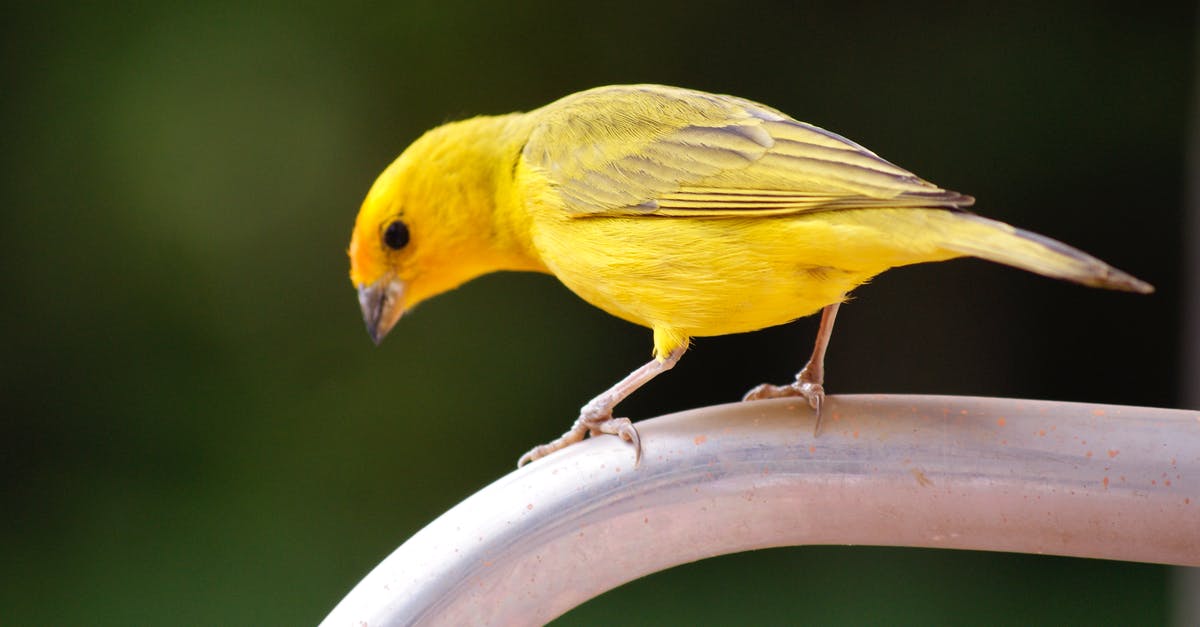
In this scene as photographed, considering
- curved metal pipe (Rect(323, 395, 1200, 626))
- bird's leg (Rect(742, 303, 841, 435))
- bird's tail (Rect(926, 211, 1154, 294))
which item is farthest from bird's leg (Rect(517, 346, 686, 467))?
bird's tail (Rect(926, 211, 1154, 294))

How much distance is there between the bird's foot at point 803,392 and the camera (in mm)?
1757

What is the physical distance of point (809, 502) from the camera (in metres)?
1.59

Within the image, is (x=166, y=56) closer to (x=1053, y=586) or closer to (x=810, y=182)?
(x=810, y=182)

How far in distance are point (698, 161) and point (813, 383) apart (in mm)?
435

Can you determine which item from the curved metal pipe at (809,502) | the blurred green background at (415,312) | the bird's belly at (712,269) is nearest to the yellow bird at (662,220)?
the bird's belly at (712,269)

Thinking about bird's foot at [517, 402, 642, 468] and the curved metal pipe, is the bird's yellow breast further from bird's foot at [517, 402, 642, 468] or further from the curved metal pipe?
the curved metal pipe

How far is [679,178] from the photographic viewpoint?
6.82 feet

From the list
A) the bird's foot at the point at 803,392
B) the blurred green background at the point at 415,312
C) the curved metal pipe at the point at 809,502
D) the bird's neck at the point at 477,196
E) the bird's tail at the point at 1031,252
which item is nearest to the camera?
the bird's tail at the point at 1031,252

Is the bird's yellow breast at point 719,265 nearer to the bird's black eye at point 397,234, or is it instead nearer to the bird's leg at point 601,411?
the bird's leg at point 601,411

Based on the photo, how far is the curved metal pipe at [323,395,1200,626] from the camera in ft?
4.83

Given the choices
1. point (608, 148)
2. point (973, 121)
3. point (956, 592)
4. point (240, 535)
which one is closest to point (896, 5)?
point (973, 121)

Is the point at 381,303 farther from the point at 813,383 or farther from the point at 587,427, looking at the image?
the point at 813,383

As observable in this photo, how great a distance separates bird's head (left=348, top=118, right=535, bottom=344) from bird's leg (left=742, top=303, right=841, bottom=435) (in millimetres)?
624

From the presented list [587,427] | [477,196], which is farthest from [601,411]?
[477,196]
